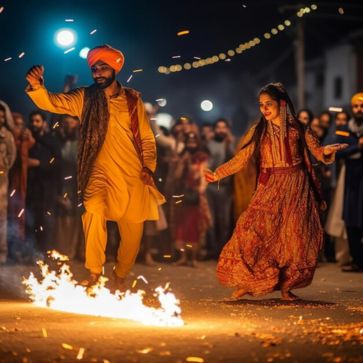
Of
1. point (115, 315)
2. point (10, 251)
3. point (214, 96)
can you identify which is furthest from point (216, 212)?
point (214, 96)

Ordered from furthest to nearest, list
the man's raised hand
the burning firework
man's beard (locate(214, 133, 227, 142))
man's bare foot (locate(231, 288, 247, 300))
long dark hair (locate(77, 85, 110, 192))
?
1. man's beard (locate(214, 133, 227, 142))
2. long dark hair (locate(77, 85, 110, 192))
3. man's bare foot (locate(231, 288, 247, 300))
4. the man's raised hand
5. the burning firework

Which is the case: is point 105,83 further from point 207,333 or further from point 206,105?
point 206,105

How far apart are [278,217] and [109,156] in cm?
169

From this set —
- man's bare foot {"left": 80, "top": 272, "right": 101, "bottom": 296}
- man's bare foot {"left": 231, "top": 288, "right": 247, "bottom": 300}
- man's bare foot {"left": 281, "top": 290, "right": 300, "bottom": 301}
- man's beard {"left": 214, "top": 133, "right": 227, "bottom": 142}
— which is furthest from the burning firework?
man's beard {"left": 214, "top": 133, "right": 227, "bottom": 142}

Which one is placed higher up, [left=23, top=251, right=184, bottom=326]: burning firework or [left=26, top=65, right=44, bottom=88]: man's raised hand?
[left=26, top=65, right=44, bottom=88]: man's raised hand

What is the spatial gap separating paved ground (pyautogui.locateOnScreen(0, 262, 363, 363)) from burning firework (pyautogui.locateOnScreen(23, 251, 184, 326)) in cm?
16

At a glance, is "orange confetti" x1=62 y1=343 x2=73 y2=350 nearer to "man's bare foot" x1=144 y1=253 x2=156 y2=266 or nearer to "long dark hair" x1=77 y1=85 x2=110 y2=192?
"long dark hair" x1=77 y1=85 x2=110 y2=192

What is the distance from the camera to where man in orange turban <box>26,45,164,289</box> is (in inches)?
455

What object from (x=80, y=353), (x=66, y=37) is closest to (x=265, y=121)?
(x=80, y=353)

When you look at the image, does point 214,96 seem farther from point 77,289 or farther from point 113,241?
point 77,289

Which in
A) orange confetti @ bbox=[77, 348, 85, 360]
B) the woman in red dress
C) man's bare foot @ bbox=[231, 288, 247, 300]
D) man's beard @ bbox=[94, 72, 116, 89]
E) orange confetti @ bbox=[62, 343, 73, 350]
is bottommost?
orange confetti @ bbox=[77, 348, 85, 360]

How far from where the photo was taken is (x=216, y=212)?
61.6 feet

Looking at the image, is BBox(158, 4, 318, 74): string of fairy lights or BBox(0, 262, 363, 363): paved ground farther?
BBox(158, 4, 318, 74): string of fairy lights

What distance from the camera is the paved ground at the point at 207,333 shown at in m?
8.12
